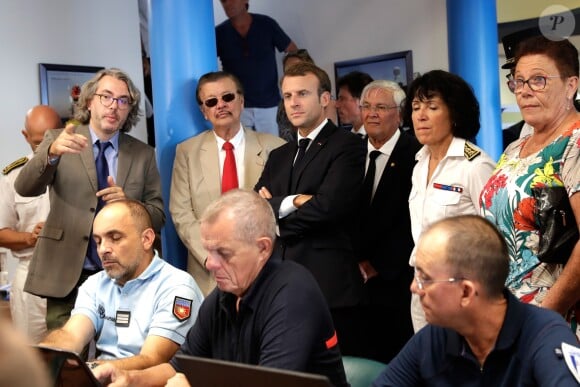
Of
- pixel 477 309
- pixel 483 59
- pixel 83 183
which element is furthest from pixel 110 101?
pixel 483 59

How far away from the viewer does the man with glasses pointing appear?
3.82m

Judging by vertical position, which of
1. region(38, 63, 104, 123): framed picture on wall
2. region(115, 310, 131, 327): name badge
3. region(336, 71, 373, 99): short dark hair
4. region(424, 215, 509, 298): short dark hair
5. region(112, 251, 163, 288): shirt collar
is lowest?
region(115, 310, 131, 327): name badge

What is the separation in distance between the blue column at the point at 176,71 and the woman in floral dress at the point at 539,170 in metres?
2.16

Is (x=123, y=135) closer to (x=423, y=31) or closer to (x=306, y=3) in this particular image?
(x=423, y=31)

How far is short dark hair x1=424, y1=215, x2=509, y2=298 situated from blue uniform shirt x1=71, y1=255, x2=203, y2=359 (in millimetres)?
1312

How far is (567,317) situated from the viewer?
2.58 metres

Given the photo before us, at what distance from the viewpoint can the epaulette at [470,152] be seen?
3.29 meters

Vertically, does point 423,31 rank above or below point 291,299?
above

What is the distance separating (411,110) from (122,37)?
421 centimetres

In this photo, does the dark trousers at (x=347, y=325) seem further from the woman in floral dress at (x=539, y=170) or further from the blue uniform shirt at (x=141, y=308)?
the woman in floral dress at (x=539, y=170)

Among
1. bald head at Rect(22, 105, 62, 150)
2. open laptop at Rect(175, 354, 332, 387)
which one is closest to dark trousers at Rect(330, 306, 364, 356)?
open laptop at Rect(175, 354, 332, 387)

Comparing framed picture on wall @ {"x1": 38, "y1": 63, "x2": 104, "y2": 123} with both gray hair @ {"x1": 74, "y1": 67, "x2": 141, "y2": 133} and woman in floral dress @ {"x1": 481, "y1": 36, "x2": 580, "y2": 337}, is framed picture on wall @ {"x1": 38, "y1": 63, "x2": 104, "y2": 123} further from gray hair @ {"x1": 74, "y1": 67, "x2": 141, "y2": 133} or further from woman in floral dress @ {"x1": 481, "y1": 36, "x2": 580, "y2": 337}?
woman in floral dress @ {"x1": 481, "y1": 36, "x2": 580, "y2": 337}

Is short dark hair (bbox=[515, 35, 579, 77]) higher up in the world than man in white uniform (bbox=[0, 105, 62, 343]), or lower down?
higher up

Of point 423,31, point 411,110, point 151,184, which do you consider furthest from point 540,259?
point 423,31
